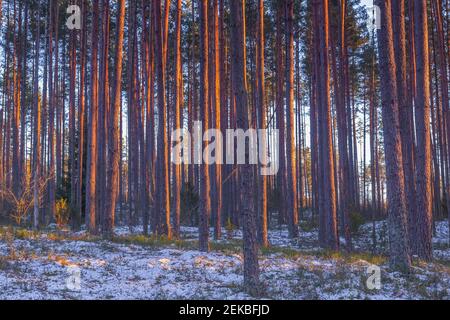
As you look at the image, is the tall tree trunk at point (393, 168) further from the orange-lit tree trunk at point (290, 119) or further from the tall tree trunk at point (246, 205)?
the orange-lit tree trunk at point (290, 119)

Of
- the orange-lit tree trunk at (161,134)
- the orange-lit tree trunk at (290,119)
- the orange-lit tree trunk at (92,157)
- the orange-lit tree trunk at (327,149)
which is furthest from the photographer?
the orange-lit tree trunk at (290,119)

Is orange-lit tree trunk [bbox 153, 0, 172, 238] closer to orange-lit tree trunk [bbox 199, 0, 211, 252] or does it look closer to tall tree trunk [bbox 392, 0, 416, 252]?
orange-lit tree trunk [bbox 199, 0, 211, 252]

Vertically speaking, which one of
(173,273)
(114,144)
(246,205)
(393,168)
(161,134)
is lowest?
(173,273)

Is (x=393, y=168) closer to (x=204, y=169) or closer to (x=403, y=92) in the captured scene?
(x=403, y=92)

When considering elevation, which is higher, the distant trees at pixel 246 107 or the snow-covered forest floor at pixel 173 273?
the distant trees at pixel 246 107

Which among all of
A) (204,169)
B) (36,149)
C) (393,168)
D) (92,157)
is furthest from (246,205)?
(36,149)

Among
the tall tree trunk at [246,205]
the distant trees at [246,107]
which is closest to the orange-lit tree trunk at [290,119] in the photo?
the distant trees at [246,107]

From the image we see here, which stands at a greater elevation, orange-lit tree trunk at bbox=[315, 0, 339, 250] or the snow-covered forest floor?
orange-lit tree trunk at bbox=[315, 0, 339, 250]

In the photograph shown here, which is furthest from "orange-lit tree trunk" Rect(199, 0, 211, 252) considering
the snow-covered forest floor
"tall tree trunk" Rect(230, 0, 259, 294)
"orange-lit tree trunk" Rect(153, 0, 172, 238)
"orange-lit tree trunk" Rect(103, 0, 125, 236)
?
"tall tree trunk" Rect(230, 0, 259, 294)

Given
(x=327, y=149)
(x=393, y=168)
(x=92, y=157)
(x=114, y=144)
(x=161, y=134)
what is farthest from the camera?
(x=92, y=157)

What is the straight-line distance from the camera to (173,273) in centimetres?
979

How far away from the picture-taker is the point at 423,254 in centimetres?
1237

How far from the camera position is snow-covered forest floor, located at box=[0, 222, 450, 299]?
8.01 m

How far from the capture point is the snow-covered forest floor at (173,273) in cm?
801
